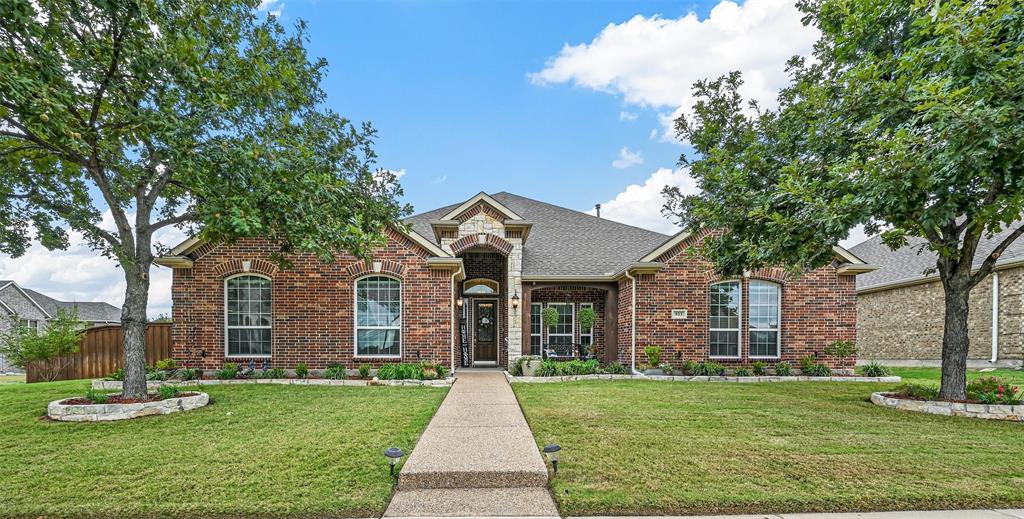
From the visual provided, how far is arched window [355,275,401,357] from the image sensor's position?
1117 cm

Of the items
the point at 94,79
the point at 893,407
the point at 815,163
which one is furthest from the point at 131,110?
the point at 893,407

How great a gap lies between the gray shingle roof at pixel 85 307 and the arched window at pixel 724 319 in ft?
123

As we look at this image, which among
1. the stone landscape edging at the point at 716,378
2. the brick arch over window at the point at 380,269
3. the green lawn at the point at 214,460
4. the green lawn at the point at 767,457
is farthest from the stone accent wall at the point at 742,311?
the green lawn at the point at 214,460

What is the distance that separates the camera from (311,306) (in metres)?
11.0

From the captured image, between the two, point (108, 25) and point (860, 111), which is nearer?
point (108, 25)

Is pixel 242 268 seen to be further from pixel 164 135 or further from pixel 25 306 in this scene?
pixel 25 306

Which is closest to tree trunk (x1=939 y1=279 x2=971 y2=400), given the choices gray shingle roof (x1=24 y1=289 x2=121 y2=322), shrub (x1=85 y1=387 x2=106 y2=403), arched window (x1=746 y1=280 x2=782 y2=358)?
arched window (x1=746 y1=280 x2=782 y2=358)

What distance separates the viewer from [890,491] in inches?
151

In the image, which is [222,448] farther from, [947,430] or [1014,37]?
[1014,37]

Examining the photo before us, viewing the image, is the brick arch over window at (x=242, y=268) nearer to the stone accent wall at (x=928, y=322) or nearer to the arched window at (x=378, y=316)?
the arched window at (x=378, y=316)

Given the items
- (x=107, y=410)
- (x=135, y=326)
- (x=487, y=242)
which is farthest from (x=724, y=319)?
(x=107, y=410)

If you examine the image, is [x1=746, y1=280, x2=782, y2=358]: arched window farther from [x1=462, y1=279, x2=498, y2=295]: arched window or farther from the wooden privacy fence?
the wooden privacy fence

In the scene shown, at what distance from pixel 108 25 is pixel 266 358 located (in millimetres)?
7205

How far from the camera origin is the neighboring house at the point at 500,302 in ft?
35.7
